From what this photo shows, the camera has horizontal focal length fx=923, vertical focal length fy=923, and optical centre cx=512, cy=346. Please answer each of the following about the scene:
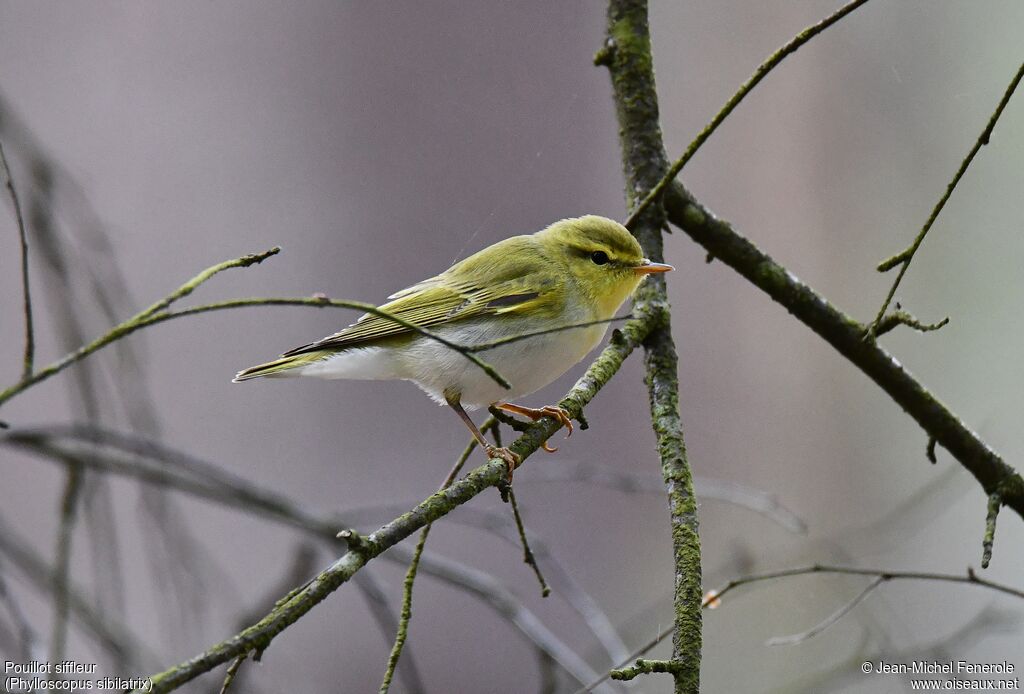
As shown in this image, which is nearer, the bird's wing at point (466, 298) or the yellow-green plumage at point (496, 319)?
the yellow-green plumage at point (496, 319)

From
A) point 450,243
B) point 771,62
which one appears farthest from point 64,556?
point 450,243

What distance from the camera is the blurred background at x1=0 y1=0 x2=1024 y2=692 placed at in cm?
424

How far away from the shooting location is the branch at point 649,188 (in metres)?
1.82

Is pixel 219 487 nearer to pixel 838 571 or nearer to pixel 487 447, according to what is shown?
pixel 487 447

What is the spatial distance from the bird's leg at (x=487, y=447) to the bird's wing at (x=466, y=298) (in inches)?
8.5

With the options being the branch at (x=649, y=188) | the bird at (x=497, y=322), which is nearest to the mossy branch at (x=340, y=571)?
the branch at (x=649, y=188)

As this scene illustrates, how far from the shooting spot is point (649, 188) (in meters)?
2.33

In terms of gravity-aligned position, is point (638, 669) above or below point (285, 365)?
below

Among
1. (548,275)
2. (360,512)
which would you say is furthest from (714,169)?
(360,512)

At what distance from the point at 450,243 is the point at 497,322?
0.83 meters

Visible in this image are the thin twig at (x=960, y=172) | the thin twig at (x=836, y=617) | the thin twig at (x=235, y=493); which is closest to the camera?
the thin twig at (x=960, y=172)

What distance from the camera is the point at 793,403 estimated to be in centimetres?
598

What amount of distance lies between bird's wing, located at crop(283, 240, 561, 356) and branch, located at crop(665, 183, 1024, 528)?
45cm

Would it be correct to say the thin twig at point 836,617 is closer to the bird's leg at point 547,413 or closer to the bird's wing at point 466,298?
the bird's leg at point 547,413
